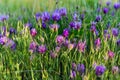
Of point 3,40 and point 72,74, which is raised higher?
point 3,40

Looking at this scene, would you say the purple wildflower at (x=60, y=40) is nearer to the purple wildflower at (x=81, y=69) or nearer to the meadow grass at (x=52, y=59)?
the meadow grass at (x=52, y=59)

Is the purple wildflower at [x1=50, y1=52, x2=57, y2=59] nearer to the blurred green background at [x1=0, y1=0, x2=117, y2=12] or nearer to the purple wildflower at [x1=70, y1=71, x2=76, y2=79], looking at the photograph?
the purple wildflower at [x1=70, y1=71, x2=76, y2=79]

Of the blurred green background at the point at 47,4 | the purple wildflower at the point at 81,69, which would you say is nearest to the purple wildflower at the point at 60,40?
the purple wildflower at the point at 81,69

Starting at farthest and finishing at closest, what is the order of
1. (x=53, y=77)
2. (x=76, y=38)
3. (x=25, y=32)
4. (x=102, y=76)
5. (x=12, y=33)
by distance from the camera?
(x=12, y=33) → (x=76, y=38) → (x=25, y=32) → (x=53, y=77) → (x=102, y=76)

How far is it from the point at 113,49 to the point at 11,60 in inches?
27.2

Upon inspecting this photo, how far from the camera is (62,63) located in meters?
2.36

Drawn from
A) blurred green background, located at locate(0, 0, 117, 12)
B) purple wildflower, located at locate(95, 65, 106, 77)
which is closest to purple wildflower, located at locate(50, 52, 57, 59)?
purple wildflower, located at locate(95, 65, 106, 77)

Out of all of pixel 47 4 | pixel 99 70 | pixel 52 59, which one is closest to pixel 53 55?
pixel 52 59

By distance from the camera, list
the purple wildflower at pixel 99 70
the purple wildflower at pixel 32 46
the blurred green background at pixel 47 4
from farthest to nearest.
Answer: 1. the blurred green background at pixel 47 4
2. the purple wildflower at pixel 32 46
3. the purple wildflower at pixel 99 70

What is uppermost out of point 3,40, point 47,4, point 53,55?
point 47,4

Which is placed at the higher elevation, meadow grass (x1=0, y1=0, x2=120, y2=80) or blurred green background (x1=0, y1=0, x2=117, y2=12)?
blurred green background (x1=0, y1=0, x2=117, y2=12)

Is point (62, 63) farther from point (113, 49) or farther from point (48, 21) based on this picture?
point (48, 21)

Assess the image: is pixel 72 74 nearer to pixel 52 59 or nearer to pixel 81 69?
pixel 81 69

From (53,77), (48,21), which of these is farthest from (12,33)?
(53,77)
